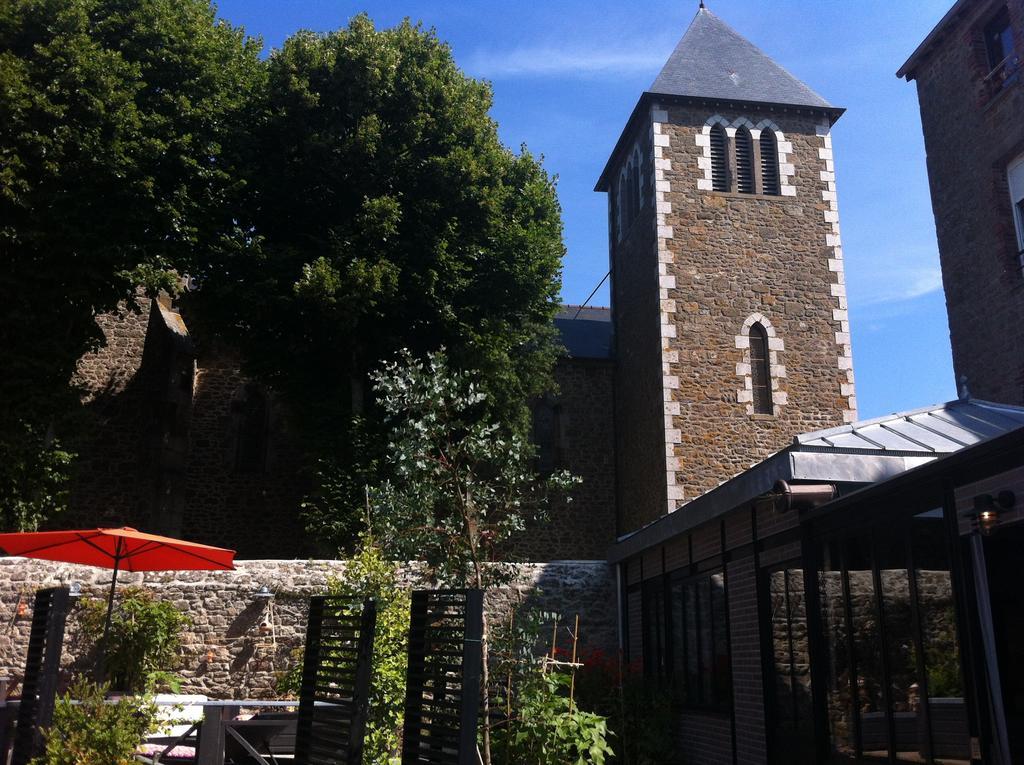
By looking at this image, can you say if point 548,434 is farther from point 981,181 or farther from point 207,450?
point 981,181

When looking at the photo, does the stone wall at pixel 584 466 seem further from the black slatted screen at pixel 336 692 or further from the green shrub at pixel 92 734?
the black slatted screen at pixel 336 692

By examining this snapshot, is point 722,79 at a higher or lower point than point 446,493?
higher

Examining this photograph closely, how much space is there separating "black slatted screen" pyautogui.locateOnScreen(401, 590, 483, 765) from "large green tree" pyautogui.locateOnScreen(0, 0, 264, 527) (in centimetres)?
1141

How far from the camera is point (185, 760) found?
7.60 m

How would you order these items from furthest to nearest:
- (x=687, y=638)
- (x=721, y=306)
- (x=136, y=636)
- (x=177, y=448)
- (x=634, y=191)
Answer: (x=634, y=191)
(x=177, y=448)
(x=721, y=306)
(x=136, y=636)
(x=687, y=638)

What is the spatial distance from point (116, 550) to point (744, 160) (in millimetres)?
13519

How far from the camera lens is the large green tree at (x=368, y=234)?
15.5 metres

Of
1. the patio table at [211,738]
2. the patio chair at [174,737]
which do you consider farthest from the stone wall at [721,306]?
the patio table at [211,738]

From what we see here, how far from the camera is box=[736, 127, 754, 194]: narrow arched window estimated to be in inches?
707

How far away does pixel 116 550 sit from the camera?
8.78m

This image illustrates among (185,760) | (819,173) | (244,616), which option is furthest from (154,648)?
(819,173)

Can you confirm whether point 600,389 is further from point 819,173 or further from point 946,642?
point 946,642

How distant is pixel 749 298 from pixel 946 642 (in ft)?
39.9

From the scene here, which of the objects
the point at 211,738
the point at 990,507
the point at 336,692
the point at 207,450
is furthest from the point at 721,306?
the point at 336,692
